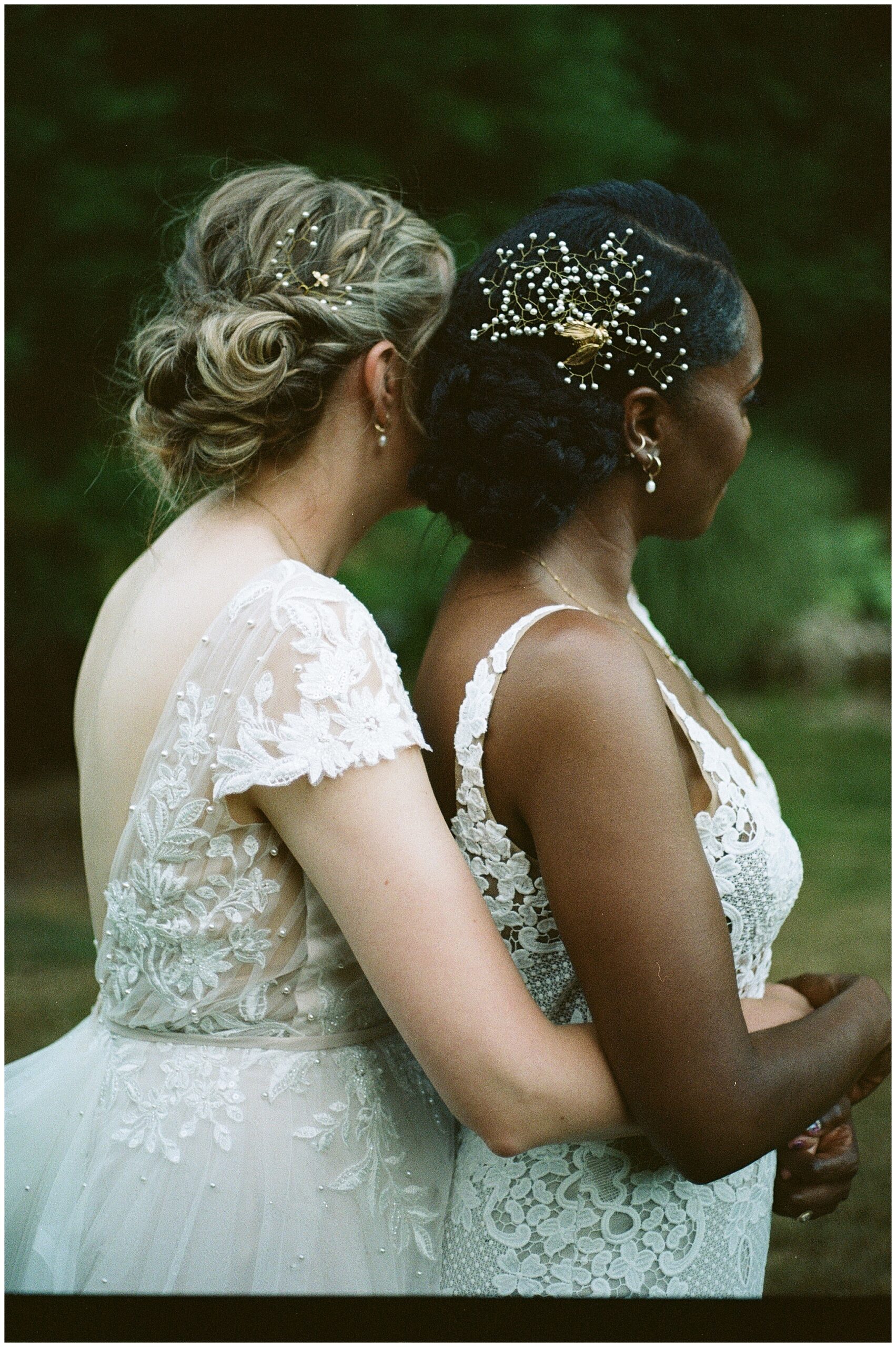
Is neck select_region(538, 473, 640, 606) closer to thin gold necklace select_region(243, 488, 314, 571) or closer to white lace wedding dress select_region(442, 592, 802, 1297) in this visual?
white lace wedding dress select_region(442, 592, 802, 1297)

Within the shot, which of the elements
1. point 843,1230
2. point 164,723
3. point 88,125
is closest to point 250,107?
point 88,125

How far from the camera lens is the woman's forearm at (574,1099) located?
115cm

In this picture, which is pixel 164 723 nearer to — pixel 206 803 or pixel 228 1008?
pixel 206 803

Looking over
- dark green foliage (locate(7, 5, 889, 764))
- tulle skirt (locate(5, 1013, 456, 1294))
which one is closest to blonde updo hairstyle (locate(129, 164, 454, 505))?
tulle skirt (locate(5, 1013, 456, 1294))

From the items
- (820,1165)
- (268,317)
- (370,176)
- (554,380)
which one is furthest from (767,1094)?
(370,176)

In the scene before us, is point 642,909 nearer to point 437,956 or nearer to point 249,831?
point 437,956

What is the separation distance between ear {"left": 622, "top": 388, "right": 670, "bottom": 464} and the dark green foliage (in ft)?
5.60

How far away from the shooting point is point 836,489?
259 inches

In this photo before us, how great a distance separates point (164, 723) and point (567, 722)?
478 mm

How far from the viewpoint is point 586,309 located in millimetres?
1333

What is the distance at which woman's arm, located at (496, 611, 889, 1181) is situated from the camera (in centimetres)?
114

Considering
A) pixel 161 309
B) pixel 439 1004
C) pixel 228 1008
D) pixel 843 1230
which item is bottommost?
pixel 843 1230

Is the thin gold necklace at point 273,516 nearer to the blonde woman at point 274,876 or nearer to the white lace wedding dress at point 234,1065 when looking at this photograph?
the blonde woman at point 274,876

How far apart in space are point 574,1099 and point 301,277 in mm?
1050
